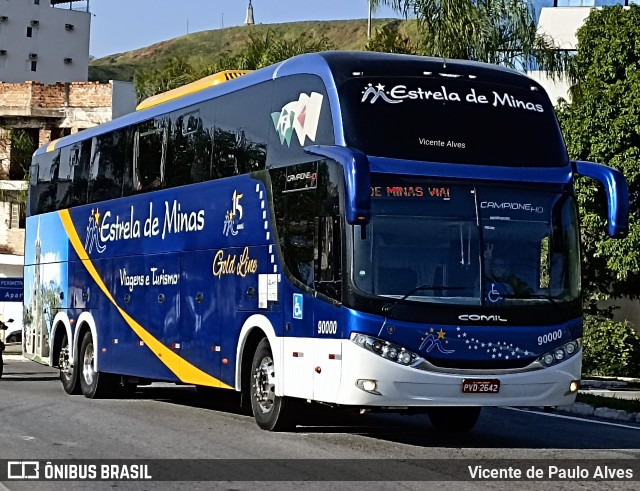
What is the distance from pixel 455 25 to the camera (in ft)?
110

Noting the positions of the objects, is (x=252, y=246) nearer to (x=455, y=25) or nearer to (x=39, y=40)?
(x=455, y=25)

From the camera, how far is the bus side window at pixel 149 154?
20.2 m

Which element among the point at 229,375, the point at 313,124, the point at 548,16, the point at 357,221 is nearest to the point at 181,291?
the point at 229,375

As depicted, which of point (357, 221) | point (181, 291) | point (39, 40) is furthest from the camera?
point (39, 40)

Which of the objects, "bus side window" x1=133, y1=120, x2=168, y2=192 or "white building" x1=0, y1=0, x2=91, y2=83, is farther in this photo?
"white building" x1=0, y1=0, x2=91, y2=83

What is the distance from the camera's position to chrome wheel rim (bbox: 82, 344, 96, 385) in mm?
22953

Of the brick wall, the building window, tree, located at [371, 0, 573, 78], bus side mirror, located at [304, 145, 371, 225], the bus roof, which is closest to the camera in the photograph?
bus side mirror, located at [304, 145, 371, 225]

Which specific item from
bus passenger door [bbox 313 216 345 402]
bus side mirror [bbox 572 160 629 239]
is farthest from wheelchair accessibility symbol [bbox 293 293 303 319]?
bus side mirror [bbox 572 160 629 239]

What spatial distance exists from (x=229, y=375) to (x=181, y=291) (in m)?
2.30

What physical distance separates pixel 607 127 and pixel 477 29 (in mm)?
5060

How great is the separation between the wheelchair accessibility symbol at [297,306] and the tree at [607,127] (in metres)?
20.4

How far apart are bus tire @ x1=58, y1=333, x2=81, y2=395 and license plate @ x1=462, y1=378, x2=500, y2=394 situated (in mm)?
10722

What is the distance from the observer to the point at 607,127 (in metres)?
36.3

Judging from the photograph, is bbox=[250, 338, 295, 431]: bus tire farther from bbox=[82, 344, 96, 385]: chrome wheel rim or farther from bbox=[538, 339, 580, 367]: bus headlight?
bbox=[82, 344, 96, 385]: chrome wheel rim
